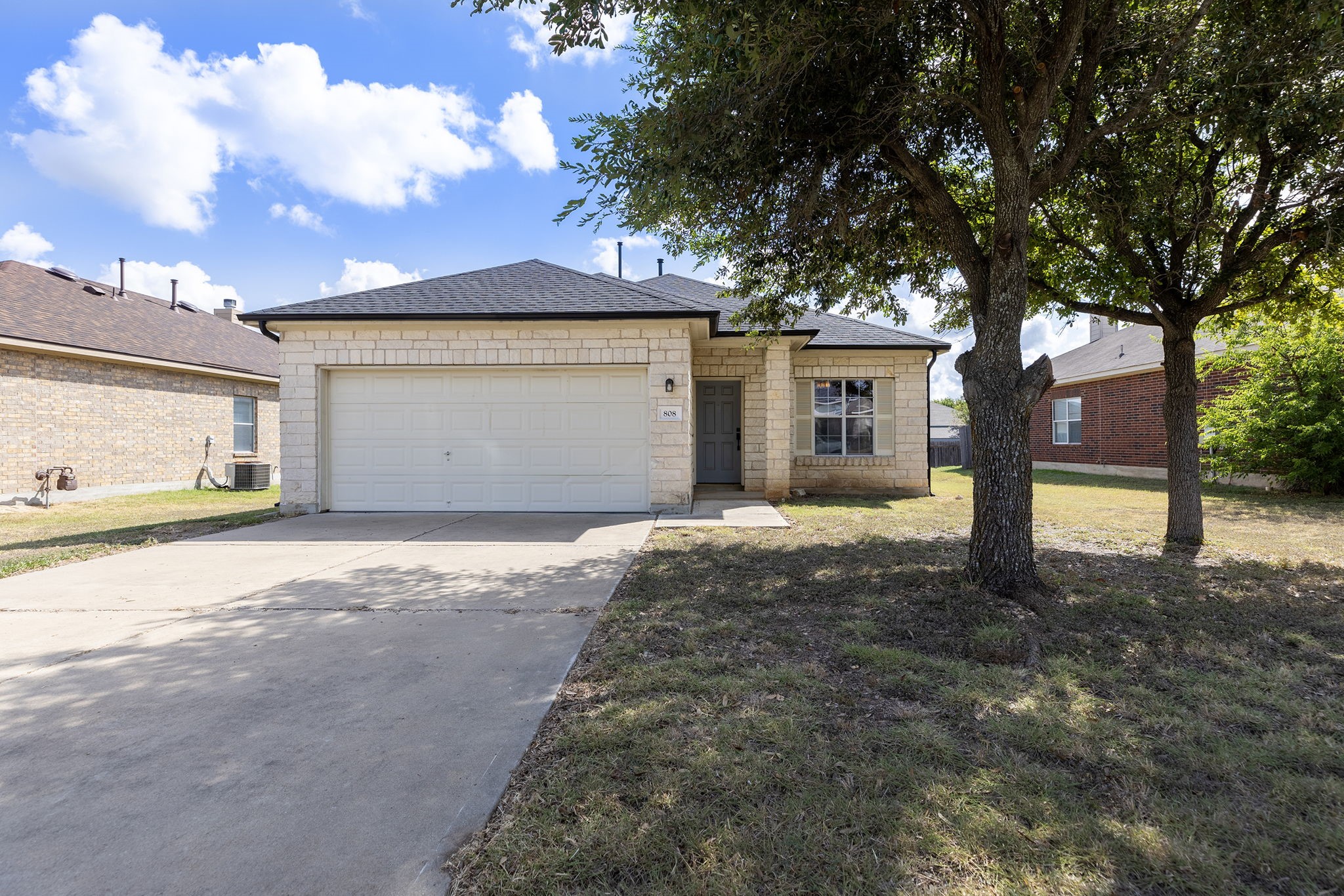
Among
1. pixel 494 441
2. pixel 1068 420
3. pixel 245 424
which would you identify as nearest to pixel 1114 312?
pixel 494 441

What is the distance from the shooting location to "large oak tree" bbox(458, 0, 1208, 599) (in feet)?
16.0

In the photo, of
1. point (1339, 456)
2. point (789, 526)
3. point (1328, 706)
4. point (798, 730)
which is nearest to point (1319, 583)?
point (1328, 706)

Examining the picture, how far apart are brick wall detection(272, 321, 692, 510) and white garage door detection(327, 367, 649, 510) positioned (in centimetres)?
26

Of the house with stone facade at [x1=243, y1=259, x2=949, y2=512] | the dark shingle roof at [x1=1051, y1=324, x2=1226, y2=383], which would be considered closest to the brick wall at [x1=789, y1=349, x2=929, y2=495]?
the house with stone facade at [x1=243, y1=259, x2=949, y2=512]

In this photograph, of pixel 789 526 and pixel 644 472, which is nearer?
pixel 789 526

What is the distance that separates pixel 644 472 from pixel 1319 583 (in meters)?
7.84

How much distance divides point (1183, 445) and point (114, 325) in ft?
68.1

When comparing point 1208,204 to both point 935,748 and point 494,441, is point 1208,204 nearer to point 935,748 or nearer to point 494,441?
point 935,748

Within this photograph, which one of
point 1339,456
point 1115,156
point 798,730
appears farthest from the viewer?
point 1339,456

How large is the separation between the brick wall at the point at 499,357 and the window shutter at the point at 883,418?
5.27 m

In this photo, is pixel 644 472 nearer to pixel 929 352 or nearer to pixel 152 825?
pixel 929 352

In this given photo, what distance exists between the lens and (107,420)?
1366cm

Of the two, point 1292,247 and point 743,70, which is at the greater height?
point 743,70

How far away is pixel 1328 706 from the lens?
307cm
